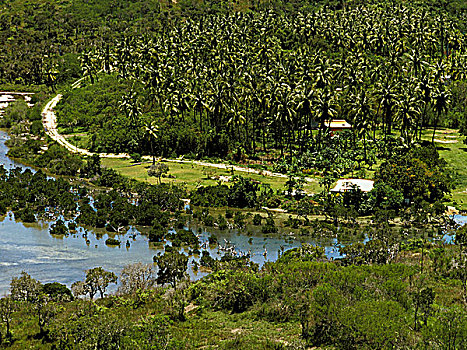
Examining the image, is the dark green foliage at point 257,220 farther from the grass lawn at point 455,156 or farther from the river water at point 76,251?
the grass lawn at point 455,156

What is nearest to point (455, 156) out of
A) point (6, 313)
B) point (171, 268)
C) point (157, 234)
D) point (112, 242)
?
point (157, 234)

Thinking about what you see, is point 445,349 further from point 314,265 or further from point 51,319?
point 51,319

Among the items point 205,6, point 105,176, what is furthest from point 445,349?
point 205,6

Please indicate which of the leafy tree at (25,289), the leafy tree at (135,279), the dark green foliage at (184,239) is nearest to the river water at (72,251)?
the dark green foliage at (184,239)

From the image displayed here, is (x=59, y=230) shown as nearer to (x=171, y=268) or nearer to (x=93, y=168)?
(x=171, y=268)

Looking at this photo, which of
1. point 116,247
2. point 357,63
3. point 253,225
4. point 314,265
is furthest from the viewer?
point 357,63

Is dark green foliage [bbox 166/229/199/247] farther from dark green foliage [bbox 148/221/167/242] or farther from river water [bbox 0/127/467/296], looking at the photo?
river water [bbox 0/127/467/296]

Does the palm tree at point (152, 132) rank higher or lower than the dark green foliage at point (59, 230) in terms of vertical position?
higher
